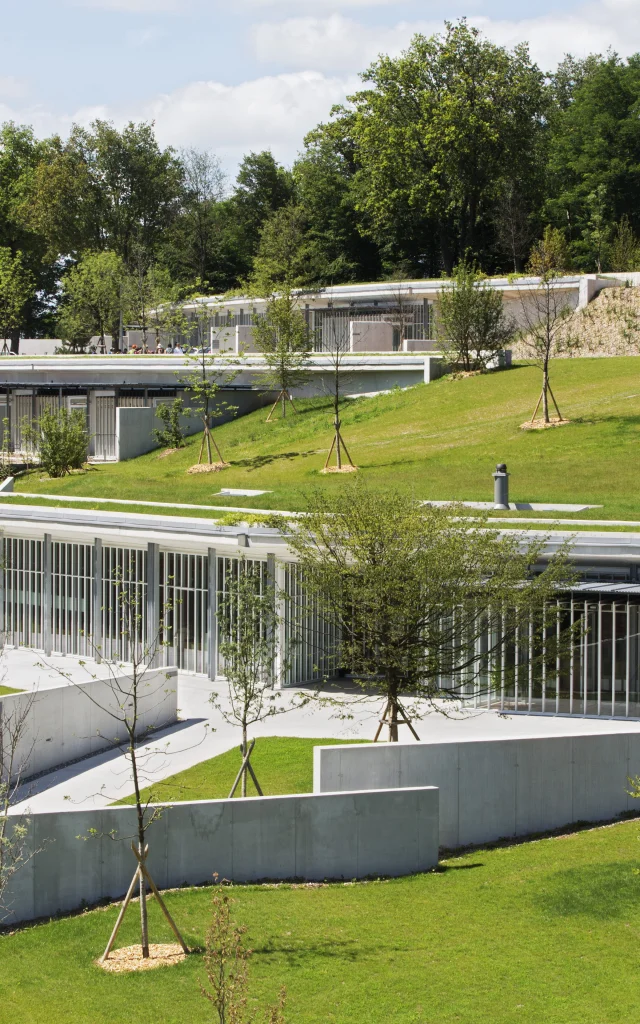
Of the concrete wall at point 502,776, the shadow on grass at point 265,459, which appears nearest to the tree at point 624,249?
the shadow on grass at point 265,459

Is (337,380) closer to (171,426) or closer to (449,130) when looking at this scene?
(171,426)

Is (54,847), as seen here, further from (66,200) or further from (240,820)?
(66,200)

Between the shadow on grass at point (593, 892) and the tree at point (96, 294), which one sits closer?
the shadow on grass at point (593, 892)

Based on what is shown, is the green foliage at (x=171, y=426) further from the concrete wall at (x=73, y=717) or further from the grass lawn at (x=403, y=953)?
the grass lawn at (x=403, y=953)

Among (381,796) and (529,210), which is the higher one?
(529,210)

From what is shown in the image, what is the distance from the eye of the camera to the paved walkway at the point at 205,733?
1947 centimetres

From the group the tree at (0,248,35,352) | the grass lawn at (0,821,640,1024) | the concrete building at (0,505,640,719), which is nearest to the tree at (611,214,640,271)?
the tree at (0,248,35,352)

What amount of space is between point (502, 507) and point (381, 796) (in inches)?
429

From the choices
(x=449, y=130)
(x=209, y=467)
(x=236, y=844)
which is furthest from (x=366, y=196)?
(x=236, y=844)

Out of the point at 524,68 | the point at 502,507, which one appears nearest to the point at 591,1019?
the point at 502,507

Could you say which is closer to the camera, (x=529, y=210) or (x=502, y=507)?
(x=502, y=507)

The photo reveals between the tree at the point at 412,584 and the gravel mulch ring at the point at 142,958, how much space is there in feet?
19.0

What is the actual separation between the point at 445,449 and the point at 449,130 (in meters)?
27.4

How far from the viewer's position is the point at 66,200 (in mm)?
75188
